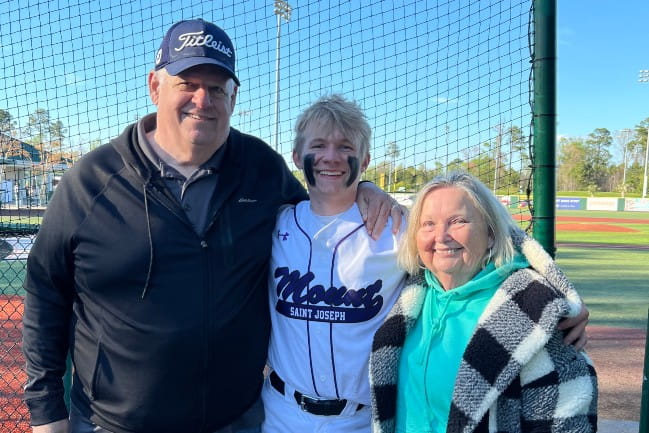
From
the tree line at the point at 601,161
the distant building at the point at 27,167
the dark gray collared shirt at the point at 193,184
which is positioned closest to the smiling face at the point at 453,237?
the dark gray collared shirt at the point at 193,184

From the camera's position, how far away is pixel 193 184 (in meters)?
2.01

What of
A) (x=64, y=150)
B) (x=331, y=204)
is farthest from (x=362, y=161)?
(x=64, y=150)

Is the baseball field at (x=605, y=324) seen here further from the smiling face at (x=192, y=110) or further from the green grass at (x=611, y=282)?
→ the smiling face at (x=192, y=110)

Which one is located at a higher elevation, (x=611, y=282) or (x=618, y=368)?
(x=611, y=282)

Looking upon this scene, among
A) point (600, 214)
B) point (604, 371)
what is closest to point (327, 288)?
point (604, 371)

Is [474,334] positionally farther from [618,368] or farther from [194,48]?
[618,368]

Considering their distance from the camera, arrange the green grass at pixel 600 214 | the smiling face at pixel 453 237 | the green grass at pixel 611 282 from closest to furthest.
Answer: the smiling face at pixel 453 237 → the green grass at pixel 611 282 → the green grass at pixel 600 214

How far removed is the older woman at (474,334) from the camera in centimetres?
154

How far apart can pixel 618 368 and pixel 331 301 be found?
5.10 metres

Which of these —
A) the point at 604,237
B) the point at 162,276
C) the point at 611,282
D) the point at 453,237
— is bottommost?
Answer: the point at 611,282

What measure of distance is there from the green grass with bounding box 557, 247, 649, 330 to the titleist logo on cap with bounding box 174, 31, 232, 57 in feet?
24.8

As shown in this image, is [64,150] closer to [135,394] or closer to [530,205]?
[135,394]

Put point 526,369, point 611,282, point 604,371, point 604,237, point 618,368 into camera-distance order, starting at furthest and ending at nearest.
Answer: point 604,237 < point 611,282 < point 618,368 < point 604,371 < point 526,369

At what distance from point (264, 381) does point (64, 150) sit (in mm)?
6063
